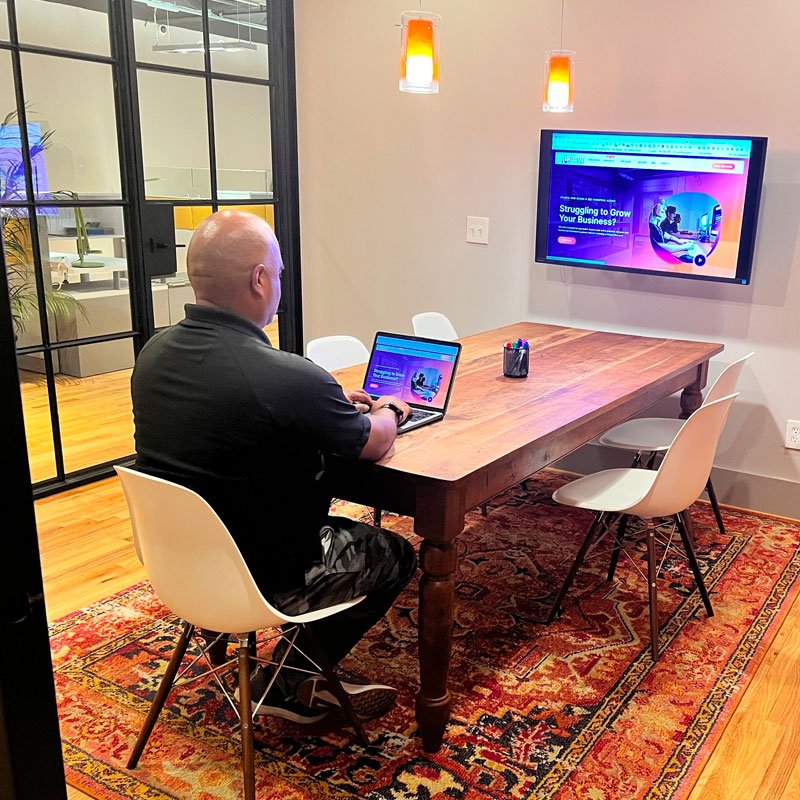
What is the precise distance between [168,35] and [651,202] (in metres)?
2.33

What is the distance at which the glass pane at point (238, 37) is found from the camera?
14.1ft

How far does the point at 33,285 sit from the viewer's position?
3.71 m

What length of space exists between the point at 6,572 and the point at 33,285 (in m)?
2.97

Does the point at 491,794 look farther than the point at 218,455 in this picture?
Yes

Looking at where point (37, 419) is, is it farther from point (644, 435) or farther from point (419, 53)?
point (644, 435)

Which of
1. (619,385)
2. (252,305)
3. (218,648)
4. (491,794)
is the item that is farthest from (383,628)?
(252,305)

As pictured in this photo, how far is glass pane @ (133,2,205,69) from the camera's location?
3.93 meters

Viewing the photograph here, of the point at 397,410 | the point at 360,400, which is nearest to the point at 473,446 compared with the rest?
the point at 397,410

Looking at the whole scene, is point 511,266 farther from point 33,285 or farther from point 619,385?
point 33,285

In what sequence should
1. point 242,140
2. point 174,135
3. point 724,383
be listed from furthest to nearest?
point 242,140 → point 174,135 → point 724,383

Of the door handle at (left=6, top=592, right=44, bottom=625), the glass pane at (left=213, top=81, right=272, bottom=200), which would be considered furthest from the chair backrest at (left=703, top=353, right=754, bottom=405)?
the glass pane at (left=213, top=81, right=272, bottom=200)

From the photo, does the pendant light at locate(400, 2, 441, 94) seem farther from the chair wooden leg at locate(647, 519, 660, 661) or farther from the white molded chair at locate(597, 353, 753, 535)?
the chair wooden leg at locate(647, 519, 660, 661)

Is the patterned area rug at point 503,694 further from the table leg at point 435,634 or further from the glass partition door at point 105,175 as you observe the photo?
the glass partition door at point 105,175

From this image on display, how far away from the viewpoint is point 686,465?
2.55 meters
